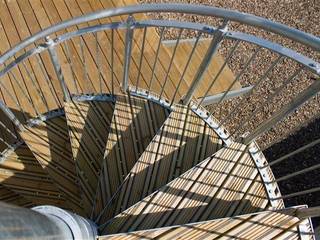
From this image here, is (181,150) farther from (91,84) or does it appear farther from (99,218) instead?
(91,84)

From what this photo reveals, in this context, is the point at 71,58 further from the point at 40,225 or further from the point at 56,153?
the point at 40,225

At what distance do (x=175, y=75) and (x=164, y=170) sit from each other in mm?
1950

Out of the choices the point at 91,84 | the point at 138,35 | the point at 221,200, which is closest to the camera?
the point at 221,200

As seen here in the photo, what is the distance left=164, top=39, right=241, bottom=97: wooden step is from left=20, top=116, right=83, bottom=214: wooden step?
1791mm

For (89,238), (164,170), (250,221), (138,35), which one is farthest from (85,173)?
(138,35)

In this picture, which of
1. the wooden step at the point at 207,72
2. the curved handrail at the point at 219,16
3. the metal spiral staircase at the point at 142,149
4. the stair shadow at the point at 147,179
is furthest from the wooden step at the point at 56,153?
the wooden step at the point at 207,72

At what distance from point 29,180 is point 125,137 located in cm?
104

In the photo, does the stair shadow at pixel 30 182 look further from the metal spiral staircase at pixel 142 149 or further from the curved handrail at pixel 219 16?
the curved handrail at pixel 219 16

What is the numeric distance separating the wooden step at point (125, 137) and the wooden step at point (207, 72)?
4.21 ft

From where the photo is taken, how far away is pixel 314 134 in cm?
579

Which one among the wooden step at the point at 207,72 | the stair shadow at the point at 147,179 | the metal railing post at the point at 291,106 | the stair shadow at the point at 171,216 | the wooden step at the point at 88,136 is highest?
the wooden step at the point at 207,72

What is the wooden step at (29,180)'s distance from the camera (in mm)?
4266

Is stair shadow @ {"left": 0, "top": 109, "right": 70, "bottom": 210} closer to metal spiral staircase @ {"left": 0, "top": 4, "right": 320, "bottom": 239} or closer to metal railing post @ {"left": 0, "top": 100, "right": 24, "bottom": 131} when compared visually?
metal spiral staircase @ {"left": 0, "top": 4, "right": 320, "bottom": 239}

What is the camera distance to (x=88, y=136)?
432cm
